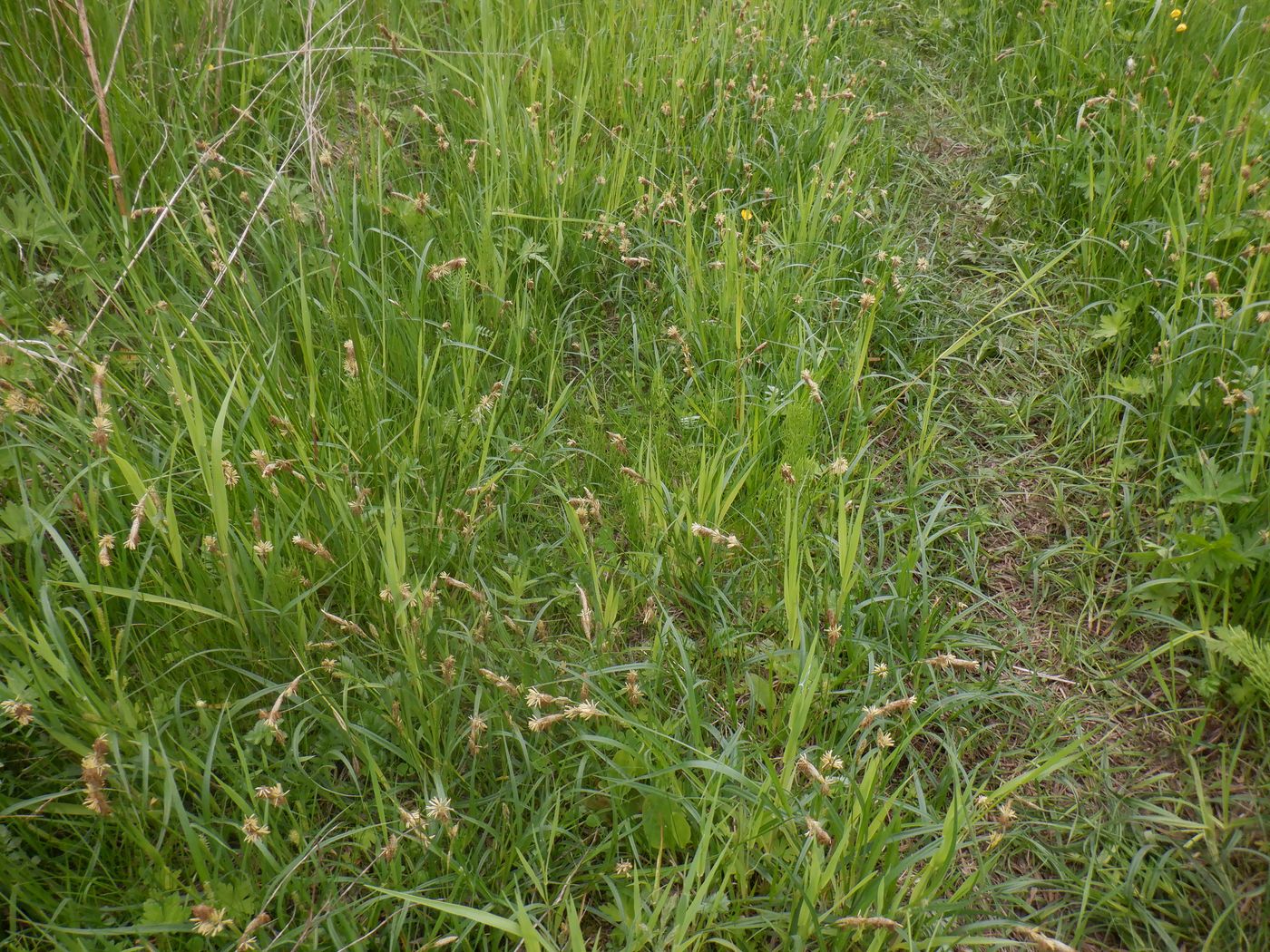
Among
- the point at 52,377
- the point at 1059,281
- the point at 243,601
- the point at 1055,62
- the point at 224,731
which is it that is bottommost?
the point at 224,731

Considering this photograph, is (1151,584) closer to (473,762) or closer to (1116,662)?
(1116,662)

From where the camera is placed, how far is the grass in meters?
1.48

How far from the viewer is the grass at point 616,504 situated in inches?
58.1

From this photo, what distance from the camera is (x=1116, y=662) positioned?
1926 millimetres

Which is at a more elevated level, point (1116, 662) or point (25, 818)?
A: point (1116, 662)

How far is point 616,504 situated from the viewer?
2154mm

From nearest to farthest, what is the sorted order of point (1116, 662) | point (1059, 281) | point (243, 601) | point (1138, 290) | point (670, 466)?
point (243, 601)
point (1116, 662)
point (670, 466)
point (1138, 290)
point (1059, 281)

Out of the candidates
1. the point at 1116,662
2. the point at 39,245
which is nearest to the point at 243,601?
the point at 39,245

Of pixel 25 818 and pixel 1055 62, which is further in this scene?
pixel 1055 62

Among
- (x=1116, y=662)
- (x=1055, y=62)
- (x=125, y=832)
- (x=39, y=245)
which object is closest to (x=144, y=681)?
(x=125, y=832)

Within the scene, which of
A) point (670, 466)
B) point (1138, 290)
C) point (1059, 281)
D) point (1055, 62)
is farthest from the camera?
point (1055, 62)

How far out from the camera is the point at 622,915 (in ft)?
4.57

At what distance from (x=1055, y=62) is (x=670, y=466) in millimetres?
2647

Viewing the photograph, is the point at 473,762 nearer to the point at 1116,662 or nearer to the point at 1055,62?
the point at 1116,662
